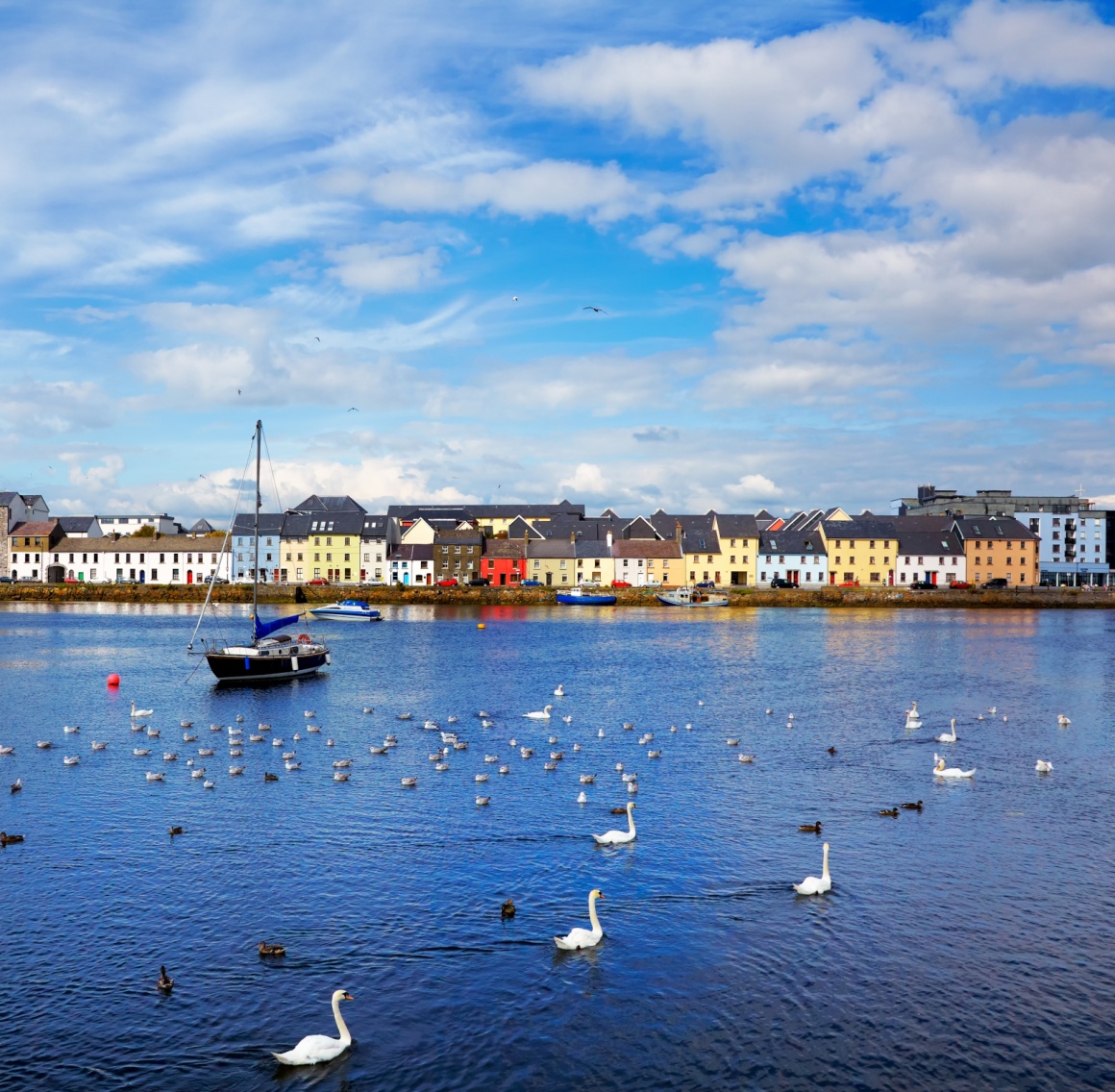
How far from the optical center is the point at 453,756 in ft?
120

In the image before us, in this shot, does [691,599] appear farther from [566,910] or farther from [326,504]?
[566,910]

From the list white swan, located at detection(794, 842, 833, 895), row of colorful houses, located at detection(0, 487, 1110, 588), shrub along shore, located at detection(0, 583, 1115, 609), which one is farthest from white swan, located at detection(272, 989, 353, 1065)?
row of colorful houses, located at detection(0, 487, 1110, 588)

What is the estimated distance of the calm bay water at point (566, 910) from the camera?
1578 centimetres

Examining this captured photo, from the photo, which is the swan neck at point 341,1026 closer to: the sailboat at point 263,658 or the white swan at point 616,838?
the white swan at point 616,838

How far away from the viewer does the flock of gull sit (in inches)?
818

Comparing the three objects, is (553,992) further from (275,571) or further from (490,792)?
(275,571)

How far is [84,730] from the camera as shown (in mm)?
41438

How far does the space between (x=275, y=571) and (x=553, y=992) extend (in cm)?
14511

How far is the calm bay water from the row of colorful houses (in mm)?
104383

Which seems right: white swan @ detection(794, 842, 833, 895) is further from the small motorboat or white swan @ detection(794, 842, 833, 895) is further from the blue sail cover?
the small motorboat

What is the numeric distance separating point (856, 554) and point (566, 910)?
137 metres

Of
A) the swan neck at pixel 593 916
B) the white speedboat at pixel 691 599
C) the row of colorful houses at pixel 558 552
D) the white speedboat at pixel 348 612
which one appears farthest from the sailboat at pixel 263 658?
the row of colorful houses at pixel 558 552

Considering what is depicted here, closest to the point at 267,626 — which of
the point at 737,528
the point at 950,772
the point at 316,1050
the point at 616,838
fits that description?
the point at 616,838

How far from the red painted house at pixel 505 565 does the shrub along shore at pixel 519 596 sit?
24.8 ft
